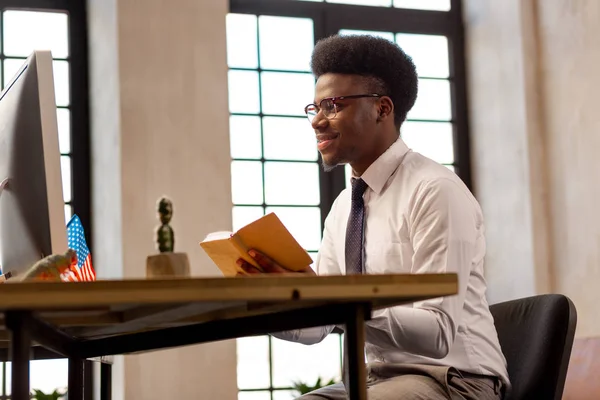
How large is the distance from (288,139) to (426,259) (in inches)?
102

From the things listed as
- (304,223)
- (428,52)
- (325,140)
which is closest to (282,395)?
(304,223)

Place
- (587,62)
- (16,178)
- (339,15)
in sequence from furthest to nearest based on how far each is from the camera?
(339,15) < (587,62) < (16,178)

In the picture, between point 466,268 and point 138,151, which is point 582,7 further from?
point 466,268

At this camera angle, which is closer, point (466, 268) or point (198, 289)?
point (198, 289)

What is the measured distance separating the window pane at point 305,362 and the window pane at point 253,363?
46mm

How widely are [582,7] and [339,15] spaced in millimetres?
1156

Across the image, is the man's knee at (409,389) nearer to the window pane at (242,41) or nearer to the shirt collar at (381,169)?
the shirt collar at (381,169)

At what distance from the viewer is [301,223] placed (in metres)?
4.64

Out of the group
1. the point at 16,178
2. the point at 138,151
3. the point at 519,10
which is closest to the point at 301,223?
the point at 138,151

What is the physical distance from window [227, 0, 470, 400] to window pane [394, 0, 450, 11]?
0.01m

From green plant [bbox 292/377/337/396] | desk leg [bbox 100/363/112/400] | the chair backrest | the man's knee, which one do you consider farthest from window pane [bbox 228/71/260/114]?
the man's knee

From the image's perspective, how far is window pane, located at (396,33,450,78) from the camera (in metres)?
4.98

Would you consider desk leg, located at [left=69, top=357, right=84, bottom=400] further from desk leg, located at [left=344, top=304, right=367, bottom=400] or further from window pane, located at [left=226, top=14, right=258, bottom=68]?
window pane, located at [left=226, top=14, right=258, bottom=68]

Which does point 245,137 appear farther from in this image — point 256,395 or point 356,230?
point 356,230
